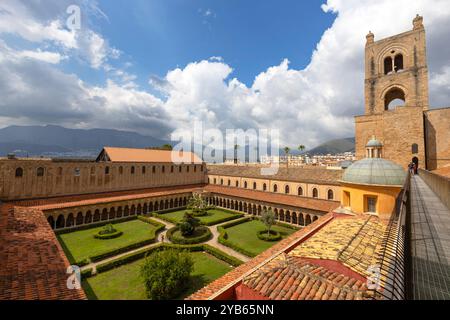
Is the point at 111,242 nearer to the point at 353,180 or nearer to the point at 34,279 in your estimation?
the point at 34,279

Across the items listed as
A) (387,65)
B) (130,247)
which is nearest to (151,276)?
(130,247)

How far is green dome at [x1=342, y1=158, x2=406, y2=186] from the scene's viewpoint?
12750 mm

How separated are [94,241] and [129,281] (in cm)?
933

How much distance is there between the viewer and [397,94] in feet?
92.6

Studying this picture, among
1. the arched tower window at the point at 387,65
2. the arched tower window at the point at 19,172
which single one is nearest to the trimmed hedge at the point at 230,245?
the arched tower window at the point at 19,172

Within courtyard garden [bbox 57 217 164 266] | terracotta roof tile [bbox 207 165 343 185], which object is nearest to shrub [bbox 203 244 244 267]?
courtyard garden [bbox 57 217 164 266]

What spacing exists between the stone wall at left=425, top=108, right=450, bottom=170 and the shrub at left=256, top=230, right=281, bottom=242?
18255 mm

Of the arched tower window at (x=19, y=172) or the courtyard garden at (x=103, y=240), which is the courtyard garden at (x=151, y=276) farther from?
the arched tower window at (x=19, y=172)

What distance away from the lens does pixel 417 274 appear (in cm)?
274

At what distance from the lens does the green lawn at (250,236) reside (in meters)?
19.3

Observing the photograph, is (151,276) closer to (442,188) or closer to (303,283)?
(303,283)

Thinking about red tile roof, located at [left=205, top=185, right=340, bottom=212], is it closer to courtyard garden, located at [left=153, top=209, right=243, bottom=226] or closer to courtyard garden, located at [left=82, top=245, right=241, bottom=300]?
courtyard garden, located at [left=153, top=209, right=243, bottom=226]

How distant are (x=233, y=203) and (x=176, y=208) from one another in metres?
9.44
